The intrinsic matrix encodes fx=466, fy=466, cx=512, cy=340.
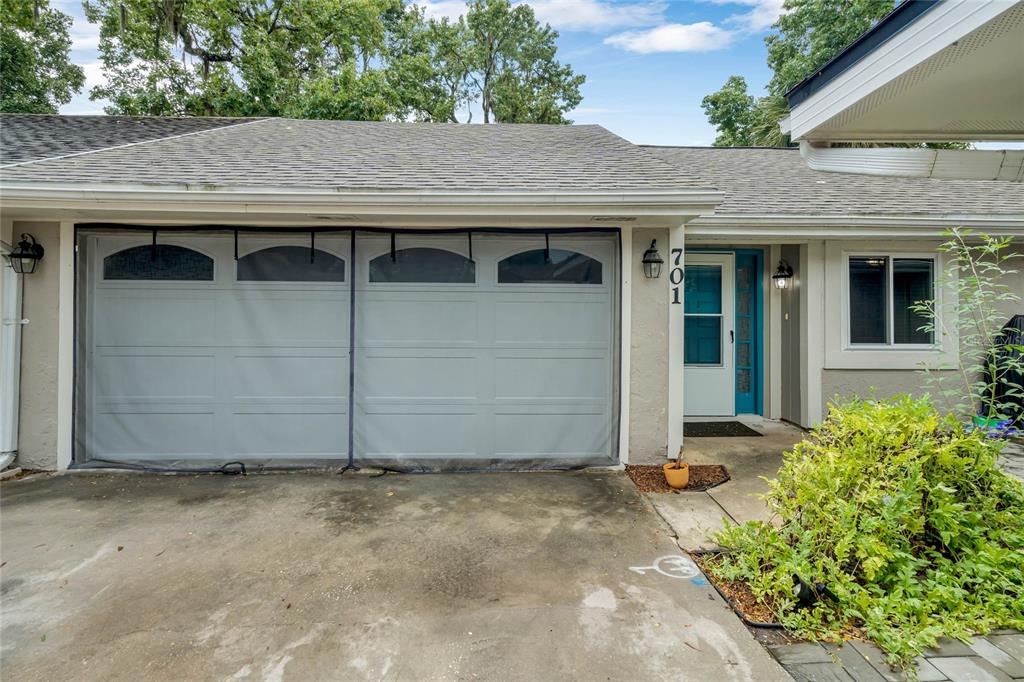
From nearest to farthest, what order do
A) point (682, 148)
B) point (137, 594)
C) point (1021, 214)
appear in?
point (137, 594) → point (1021, 214) → point (682, 148)

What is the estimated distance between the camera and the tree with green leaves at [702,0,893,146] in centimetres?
1348

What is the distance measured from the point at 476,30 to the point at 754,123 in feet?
40.9

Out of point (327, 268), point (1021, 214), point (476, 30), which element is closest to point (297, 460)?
point (327, 268)

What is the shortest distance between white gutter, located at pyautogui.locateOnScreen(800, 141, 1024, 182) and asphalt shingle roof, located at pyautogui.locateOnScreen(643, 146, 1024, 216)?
1.97m

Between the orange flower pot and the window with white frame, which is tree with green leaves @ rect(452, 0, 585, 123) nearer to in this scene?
the window with white frame

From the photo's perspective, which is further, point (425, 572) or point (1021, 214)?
point (1021, 214)

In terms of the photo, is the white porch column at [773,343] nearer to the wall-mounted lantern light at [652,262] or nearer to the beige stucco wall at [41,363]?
the wall-mounted lantern light at [652,262]

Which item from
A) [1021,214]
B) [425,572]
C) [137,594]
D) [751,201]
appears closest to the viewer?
[137,594]

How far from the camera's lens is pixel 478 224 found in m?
4.41

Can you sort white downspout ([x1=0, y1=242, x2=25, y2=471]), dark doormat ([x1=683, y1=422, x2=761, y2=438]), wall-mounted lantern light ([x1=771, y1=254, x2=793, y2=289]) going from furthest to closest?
wall-mounted lantern light ([x1=771, y1=254, x2=793, y2=289]), dark doormat ([x1=683, y1=422, x2=761, y2=438]), white downspout ([x1=0, y1=242, x2=25, y2=471])

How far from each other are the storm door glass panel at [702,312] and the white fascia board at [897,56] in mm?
3218

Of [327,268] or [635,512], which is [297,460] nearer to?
[327,268]

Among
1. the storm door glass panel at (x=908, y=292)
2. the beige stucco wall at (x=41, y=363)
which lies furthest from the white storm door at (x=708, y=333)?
the beige stucco wall at (x=41, y=363)

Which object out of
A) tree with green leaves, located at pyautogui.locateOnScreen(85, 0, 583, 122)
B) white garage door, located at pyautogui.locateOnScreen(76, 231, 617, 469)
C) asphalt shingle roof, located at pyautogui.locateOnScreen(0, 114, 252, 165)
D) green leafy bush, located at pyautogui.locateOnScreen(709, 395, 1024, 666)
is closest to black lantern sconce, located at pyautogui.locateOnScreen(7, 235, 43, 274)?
white garage door, located at pyautogui.locateOnScreen(76, 231, 617, 469)
